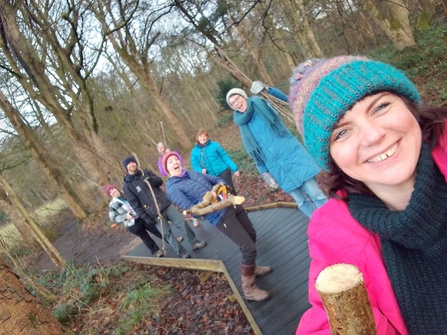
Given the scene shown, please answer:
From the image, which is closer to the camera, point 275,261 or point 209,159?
point 275,261

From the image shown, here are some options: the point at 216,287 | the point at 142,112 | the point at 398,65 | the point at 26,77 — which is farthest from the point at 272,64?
the point at 216,287

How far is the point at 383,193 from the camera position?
5.03ft

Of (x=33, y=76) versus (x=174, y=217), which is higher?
(x=33, y=76)

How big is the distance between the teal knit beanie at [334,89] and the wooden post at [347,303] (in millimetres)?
776

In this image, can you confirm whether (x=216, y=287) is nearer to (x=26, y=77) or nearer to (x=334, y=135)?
(x=334, y=135)

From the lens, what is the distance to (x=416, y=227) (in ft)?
4.24

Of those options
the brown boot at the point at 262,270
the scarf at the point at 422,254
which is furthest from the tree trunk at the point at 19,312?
the scarf at the point at 422,254

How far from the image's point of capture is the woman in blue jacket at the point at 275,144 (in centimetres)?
409

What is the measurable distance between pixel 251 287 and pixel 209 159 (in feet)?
9.39

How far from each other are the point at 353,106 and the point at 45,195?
3115cm

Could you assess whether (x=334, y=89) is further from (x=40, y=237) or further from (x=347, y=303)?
(x=40, y=237)

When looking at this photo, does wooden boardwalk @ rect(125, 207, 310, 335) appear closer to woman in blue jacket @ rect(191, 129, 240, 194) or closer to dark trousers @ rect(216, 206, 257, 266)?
dark trousers @ rect(216, 206, 257, 266)

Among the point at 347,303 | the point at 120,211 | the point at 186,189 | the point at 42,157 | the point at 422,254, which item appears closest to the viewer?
the point at 347,303

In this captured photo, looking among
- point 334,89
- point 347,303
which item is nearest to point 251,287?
point 334,89
